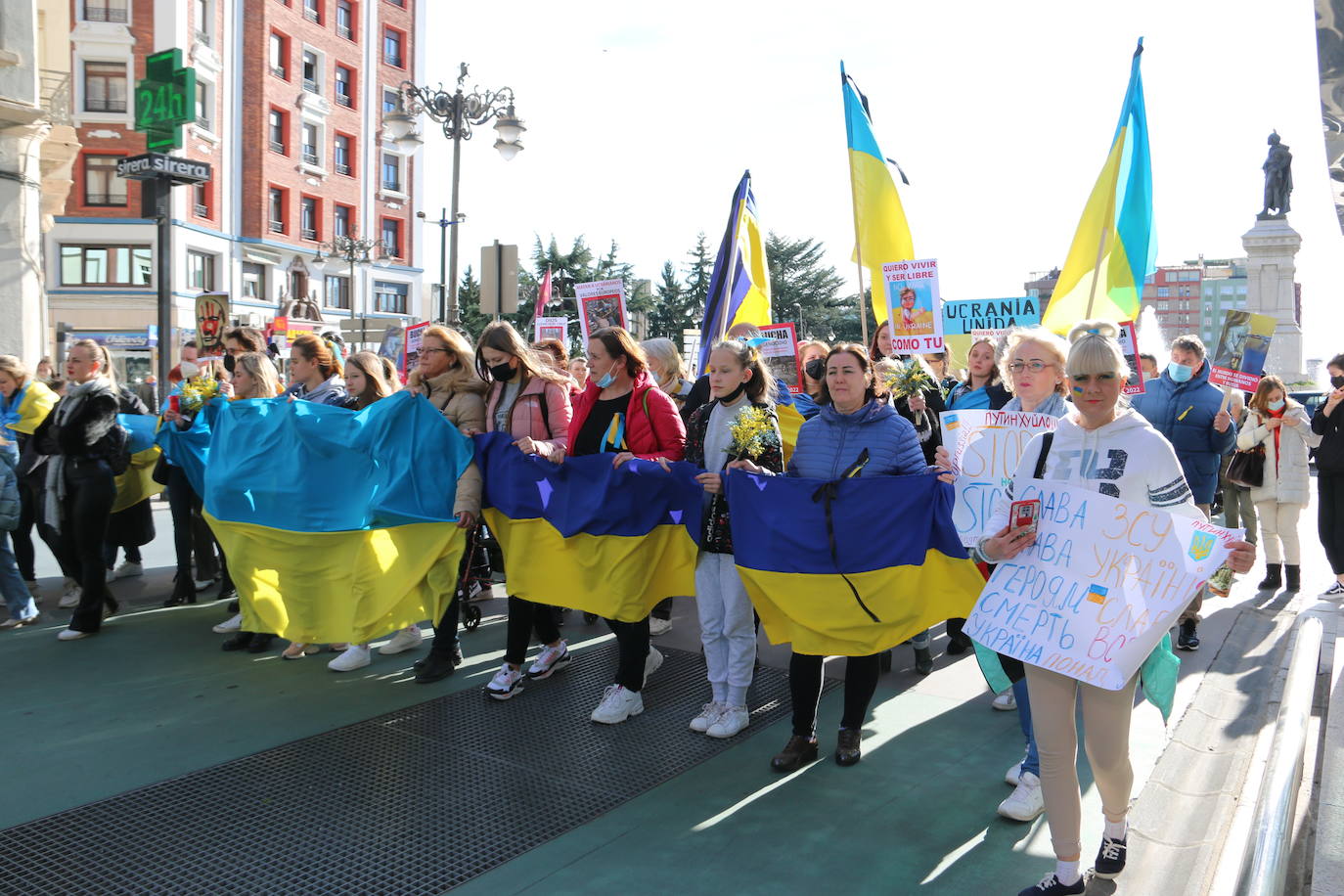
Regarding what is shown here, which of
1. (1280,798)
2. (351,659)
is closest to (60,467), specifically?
(351,659)

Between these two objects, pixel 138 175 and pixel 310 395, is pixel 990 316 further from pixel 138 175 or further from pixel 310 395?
pixel 138 175

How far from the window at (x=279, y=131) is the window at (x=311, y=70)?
1913 mm

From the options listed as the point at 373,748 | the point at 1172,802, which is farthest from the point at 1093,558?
the point at 373,748

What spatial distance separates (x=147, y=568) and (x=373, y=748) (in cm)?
512

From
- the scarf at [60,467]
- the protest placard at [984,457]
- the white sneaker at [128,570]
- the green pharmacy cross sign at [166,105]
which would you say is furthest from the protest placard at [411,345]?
the protest placard at [984,457]

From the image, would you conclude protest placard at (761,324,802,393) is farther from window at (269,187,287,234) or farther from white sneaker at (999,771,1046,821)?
window at (269,187,287,234)

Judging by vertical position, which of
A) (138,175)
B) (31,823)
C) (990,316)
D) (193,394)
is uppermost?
(138,175)

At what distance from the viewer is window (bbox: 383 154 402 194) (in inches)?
1859

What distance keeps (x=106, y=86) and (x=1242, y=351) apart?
37767 mm

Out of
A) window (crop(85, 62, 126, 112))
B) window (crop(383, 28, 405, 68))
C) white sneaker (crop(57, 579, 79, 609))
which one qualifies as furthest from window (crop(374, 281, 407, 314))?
white sneaker (crop(57, 579, 79, 609))

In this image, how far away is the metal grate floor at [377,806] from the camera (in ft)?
11.4

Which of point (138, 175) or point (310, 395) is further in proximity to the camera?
point (138, 175)

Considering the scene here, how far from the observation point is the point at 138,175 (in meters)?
11.7

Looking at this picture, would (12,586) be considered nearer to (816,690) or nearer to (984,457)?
(816,690)
